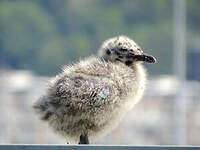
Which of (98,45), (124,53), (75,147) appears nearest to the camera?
(75,147)

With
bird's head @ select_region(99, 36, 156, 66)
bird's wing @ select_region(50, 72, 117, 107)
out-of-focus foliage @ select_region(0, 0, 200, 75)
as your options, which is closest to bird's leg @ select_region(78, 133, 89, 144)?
bird's wing @ select_region(50, 72, 117, 107)

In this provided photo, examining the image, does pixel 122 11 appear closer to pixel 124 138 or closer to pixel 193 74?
pixel 193 74

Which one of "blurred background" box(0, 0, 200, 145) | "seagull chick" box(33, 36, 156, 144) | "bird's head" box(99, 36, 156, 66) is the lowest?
"seagull chick" box(33, 36, 156, 144)

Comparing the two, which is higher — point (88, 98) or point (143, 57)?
point (143, 57)

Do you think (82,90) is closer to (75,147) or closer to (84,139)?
(84,139)

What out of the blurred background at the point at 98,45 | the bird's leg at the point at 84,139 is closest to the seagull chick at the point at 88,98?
the bird's leg at the point at 84,139

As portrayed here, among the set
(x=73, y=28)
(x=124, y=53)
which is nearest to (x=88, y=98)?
(x=124, y=53)

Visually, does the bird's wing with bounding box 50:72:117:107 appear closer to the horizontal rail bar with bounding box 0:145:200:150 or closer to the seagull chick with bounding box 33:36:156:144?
the seagull chick with bounding box 33:36:156:144

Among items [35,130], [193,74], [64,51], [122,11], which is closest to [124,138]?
[35,130]
